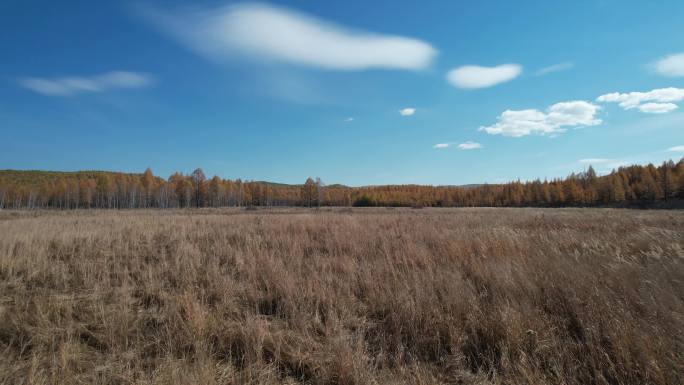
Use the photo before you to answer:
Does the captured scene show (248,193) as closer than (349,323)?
No

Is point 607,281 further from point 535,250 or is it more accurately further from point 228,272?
point 228,272

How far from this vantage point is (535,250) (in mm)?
5848

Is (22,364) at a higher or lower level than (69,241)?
lower

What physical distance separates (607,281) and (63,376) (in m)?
6.22

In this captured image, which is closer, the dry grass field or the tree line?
the dry grass field

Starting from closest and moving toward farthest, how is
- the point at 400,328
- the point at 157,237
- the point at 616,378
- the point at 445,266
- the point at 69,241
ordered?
the point at 616,378
the point at 400,328
the point at 445,266
the point at 69,241
the point at 157,237

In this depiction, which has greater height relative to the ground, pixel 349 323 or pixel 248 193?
pixel 248 193

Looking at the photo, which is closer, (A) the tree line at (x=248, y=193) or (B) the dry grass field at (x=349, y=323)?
(B) the dry grass field at (x=349, y=323)

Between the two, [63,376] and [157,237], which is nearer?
[63,376]

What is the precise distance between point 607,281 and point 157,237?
10.9 meters

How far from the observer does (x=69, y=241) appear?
7.61 metres

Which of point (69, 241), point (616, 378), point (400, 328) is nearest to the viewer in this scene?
point (616, 378)

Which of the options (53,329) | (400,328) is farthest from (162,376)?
(400,328)

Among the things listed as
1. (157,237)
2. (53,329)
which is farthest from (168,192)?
(53,329)
